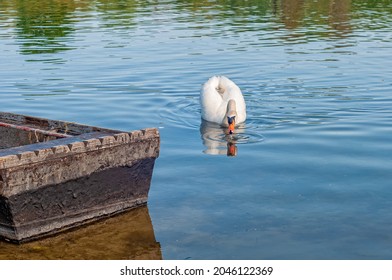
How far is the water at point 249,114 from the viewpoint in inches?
459

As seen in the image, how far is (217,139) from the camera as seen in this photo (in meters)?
17.5

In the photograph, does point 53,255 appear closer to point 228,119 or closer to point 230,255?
point 230,255

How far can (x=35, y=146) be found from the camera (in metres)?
12.0

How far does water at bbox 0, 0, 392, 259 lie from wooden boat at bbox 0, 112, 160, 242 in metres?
0.54

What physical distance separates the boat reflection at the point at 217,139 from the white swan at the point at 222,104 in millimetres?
173

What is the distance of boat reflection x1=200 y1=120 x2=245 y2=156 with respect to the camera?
1642cm

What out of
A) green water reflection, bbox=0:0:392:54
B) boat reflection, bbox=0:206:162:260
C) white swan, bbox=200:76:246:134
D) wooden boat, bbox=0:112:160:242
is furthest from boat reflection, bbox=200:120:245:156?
green water reflection, bbox=0:0:392:54

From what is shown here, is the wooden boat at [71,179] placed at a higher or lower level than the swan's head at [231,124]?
higher

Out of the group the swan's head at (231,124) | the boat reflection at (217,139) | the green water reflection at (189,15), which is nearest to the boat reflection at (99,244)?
the boat reflection at (217,139)

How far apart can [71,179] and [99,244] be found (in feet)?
3.22

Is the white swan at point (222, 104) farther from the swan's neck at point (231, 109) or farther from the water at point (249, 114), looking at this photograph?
the water at point (249, 114)

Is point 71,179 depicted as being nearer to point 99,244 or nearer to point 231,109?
point 99,244

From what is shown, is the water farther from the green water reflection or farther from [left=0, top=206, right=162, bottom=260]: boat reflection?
the green water reflection
